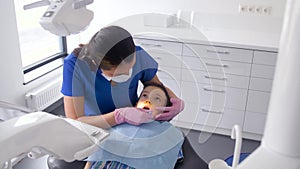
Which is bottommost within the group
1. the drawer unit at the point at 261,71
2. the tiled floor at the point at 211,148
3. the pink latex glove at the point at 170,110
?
the tiled floor at the point at 211,148

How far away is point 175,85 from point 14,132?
1.98 meters

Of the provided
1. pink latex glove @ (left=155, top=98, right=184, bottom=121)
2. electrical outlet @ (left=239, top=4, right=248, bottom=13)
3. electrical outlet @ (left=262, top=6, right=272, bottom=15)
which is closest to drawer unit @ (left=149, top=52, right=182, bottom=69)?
pink latex glove @ (left=155, top=98, right=184, bottom=121)

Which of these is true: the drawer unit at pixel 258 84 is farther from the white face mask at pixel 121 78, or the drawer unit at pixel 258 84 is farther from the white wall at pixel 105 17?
the white face mask at pixel 121 78

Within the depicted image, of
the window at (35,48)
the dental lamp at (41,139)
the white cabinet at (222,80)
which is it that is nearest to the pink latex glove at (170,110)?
the dental lamp at (41,139)

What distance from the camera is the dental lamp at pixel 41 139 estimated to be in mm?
613

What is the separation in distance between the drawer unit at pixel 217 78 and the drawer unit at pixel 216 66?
37 mm

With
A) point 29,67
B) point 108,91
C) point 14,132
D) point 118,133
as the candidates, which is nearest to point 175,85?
point 108,91

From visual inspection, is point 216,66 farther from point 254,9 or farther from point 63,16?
point 63,16

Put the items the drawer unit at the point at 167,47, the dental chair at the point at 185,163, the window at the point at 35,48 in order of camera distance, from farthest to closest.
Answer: the window at the point at 35,48
the drawer unit at the point at 167,47
the dental chair at the point at 185,163

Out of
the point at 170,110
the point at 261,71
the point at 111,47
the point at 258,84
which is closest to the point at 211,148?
the point at 258,84

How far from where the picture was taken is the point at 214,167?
333mm

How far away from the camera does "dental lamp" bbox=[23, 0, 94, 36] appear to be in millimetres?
980

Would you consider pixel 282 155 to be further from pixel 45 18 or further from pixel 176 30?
pixel 176 30

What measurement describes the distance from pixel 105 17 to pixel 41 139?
9.82 feet
